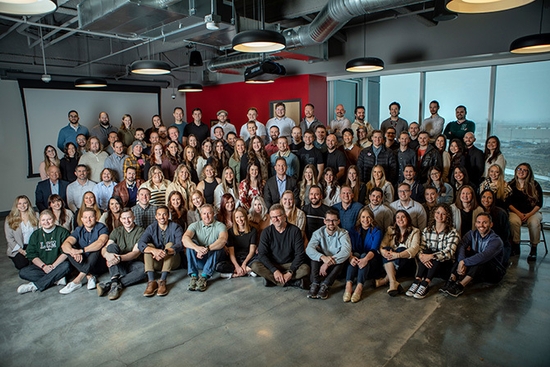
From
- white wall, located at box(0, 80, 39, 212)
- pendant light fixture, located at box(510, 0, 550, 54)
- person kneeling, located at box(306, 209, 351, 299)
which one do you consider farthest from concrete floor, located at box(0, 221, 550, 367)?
white wall, located at box(0, 80, 39, 212)

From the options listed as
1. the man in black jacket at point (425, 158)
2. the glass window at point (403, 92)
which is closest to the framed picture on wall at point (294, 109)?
the glass window at point (403, 92)

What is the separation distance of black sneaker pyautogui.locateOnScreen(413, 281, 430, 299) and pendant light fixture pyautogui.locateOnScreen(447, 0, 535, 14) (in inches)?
119

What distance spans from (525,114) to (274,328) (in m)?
6.08

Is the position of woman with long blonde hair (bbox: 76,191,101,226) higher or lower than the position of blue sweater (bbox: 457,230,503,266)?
higher

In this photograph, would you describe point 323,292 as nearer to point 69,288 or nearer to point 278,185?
point 278,185

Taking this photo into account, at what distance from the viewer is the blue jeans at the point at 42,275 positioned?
484 centimetres

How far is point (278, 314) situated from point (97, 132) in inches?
212

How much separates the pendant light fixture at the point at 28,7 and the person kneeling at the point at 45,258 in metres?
2.94

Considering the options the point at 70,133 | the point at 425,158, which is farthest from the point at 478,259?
the point at 70,133

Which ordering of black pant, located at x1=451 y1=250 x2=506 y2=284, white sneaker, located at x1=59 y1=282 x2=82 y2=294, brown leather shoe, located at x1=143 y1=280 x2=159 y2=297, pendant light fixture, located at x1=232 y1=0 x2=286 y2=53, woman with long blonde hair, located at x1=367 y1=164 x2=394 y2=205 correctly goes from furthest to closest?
woman with long blonde hair, located at x1=367 y1=164 x2=394 y2=205 → white sneaker, located at x1=59 y1=282 x2=82 y2=294 → brown leather shoe, located at x1=143 y1=280 x2=159 y2=297 → black pant, located at x1=451 y1=250 x2=506 y2=284 → pendant light fixture, located at x1=232 y1=0 x2=286 y2=53

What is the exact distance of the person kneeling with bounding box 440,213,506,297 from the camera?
14.6 feet

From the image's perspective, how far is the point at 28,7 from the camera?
274 centimetres

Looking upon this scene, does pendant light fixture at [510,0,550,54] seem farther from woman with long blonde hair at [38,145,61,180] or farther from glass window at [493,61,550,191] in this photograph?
woman with long blonde hair at [38,145,61,180]

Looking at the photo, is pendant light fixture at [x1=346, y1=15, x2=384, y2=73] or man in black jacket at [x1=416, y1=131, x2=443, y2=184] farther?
pendant light fixture at [x1=346, y1=15, x2=384, y2=73]
